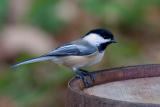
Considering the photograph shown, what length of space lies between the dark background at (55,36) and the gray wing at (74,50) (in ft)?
4.04

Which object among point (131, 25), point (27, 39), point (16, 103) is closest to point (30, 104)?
point (16, 103)

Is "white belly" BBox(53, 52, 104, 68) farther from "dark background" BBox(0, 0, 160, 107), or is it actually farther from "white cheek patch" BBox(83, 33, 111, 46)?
"dark background" BBox(0, 0, 160, 107)

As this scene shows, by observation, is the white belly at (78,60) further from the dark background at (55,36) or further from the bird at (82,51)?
the dark background at (55,36)

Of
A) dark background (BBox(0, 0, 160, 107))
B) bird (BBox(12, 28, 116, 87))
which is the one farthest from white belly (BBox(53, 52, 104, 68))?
dark background (BBox(0, 0, 160, 107))

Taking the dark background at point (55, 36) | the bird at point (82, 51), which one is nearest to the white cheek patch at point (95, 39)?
the bird at point (82, 51)

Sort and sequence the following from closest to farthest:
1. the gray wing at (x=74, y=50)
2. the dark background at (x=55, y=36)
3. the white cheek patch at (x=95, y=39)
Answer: the gray wing at (x=74, y=50)
the white cheek patch at (x=95, y=39)
the dark background at (x=55, y=36)

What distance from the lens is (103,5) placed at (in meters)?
4.42

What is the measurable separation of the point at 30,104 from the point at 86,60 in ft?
4.23

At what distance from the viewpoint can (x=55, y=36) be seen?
4.63 m

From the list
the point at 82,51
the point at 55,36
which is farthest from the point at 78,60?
the point at 55,36

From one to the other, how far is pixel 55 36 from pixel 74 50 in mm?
1934

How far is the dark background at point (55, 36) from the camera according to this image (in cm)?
409

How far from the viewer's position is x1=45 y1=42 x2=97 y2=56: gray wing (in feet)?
8.68

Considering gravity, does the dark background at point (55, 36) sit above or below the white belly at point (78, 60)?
below
